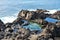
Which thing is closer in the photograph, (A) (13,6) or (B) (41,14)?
(B) (41,14)

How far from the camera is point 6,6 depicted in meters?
25.4

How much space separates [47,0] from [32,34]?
15.4m

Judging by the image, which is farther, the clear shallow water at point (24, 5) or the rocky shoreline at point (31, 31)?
the clear shallow water at point (24, 5)

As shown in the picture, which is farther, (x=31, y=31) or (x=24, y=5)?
(x=24, y=5)

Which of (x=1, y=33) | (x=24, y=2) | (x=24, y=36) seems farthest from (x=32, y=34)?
(x=24, y=2)

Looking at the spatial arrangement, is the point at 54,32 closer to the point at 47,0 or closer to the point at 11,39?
the point at 11,39

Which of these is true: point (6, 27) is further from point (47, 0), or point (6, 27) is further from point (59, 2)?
point (47, 0)

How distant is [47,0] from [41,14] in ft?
33.8

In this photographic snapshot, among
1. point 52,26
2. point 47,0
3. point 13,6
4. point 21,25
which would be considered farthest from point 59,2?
point 52,26

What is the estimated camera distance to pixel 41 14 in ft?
59.3

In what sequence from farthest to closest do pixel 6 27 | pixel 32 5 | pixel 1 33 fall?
pixel 32 5
pixel 6 27
pixel 1 33

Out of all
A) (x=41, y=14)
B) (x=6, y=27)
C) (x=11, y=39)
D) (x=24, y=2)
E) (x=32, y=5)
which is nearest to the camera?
(x=11, y=39)

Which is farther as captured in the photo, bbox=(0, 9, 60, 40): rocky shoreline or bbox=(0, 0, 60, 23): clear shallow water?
bbox=(0, 0, 60, 23): clear shallow water

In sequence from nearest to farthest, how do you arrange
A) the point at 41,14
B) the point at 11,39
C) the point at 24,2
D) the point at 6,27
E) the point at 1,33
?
the point at 11,39
the point at 1,33
the point at 6,27
the point at 41,14
the point at 24,2
